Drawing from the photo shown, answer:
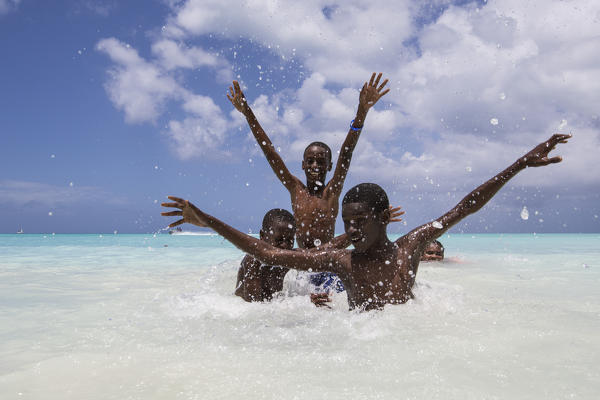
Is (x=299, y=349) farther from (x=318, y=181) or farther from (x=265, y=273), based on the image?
(x=318, y=181)

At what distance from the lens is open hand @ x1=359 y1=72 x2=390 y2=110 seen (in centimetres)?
514

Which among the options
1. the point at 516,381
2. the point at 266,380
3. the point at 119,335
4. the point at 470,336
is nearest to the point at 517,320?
the point at 470,336

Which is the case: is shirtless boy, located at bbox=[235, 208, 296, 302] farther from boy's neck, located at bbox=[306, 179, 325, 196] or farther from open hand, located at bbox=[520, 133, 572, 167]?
open hand, located at bbox=[520, 133, 572, 167]

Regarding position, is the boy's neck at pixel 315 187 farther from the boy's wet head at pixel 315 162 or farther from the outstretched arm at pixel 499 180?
the outstretched arm at pixel 499 180

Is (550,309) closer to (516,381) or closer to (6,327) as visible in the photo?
(516,381)

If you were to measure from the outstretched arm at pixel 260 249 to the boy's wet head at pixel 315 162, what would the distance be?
171cm

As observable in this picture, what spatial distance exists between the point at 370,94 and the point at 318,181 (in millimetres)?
1218

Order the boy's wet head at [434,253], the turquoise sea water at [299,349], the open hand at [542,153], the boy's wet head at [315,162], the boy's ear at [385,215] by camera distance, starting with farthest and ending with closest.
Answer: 1. the boy's wet head at [434,253]
2. the boy's wet head at [315,162]
3. the boy's ear at [385,215]
4. the open hand at [542,153]
5. the turquoise sea water at [299,349]

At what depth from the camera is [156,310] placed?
4547 mm

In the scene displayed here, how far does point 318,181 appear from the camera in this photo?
5457 mm

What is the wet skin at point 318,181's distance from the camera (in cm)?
517

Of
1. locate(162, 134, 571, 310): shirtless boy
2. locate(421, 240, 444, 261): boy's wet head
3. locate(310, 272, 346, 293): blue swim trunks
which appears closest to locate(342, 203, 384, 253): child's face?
locate(162, 134, 571, 310): shirtless boy

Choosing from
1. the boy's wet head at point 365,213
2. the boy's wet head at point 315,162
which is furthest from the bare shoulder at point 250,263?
the boy's wet head at point 365,213

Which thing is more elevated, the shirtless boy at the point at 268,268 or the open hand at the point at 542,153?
the open hand at the point at 542,153
